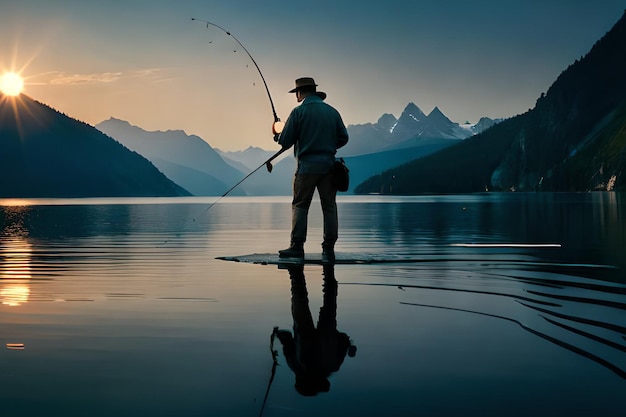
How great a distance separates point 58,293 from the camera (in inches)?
378

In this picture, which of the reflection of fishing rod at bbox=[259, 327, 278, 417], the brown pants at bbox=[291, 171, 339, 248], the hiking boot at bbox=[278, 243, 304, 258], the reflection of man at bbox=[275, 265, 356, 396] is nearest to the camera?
the reflection of fishing rod at bbox=[259, 327, 278, 417]

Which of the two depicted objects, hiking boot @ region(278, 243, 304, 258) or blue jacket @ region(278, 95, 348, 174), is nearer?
blue jacket @ region(278, 95, 348, 174)

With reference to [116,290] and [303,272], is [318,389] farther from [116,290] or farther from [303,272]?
[303,272]

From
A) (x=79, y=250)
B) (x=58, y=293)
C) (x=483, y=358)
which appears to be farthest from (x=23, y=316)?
(x=79, y=250)

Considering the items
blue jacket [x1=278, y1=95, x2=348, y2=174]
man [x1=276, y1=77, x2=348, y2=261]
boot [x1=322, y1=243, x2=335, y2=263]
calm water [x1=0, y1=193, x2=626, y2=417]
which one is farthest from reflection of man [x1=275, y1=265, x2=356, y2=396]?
blue jacket [x1=278, y1=95, x2=348, y2=174]

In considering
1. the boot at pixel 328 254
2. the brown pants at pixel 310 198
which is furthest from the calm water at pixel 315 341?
the brown pants at pixel 310 198

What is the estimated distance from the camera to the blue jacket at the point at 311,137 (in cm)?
1400

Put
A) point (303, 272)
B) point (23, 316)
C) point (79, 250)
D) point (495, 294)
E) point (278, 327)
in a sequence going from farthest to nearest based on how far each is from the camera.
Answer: point (79, 250), point (303, 272), point (495, 294), point (23, 316), point (278, 327)

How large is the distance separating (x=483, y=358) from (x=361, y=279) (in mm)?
5930

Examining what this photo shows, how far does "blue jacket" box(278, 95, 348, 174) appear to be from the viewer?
14.0m

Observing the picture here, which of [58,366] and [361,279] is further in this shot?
[361,279]

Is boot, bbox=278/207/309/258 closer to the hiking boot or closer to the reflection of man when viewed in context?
the hiking boot

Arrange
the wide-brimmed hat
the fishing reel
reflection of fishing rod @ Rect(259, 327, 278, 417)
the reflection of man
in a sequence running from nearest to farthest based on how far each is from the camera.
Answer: reflection of fishing rod @ Rect(259, 327, 278, 417), the reflection of man, the wide-brimmed hat, the fishing reel

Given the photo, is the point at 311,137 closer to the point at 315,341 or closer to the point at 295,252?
the point at 295,252
